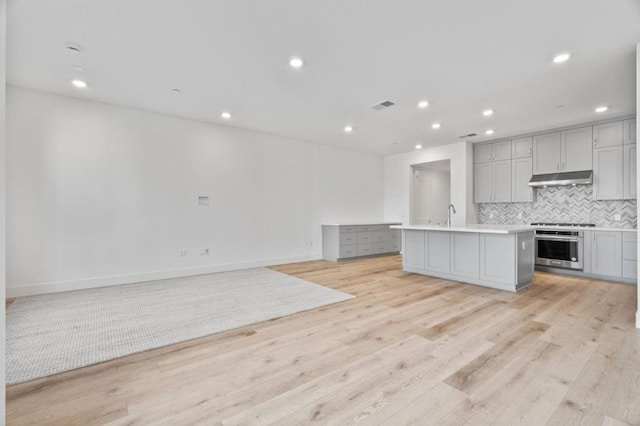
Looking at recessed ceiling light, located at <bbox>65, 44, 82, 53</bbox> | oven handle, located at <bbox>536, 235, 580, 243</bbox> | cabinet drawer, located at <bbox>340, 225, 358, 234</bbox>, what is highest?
recessed ceiling light, located at <bbox>65, 44, 82, 53</bbox>

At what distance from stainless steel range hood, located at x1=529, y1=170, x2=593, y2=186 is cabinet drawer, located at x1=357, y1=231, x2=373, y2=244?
3423mm

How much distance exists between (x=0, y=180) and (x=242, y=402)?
162cm

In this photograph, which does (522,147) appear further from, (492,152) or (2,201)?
(2,201)

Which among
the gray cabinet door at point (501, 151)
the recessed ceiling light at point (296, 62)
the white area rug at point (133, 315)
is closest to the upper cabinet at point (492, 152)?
the gray cabinet door at point (501, 151)

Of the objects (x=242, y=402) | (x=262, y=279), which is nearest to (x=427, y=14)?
(x=242, y=402)

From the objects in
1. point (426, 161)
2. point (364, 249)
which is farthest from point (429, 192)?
point (364, 249)

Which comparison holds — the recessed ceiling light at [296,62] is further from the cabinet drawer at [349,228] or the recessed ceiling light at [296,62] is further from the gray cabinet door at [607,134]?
the gray cabinet door at [607,134]

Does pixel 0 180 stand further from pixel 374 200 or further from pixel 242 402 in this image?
pixel 374 200

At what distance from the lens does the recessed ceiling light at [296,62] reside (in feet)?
10.2

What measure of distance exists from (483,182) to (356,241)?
313 centimetres

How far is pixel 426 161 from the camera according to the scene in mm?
7430

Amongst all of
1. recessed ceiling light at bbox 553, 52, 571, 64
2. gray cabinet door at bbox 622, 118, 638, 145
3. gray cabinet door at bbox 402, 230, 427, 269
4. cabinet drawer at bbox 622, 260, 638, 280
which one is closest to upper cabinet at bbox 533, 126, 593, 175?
gray cabinet door at bbox 622, 118, 638, 145

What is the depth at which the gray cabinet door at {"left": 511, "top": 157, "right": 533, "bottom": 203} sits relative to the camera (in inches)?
231

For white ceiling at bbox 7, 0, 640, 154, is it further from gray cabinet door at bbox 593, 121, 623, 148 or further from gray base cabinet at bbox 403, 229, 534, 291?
gray base cabinet at bbox 403, 229, 534, 291
